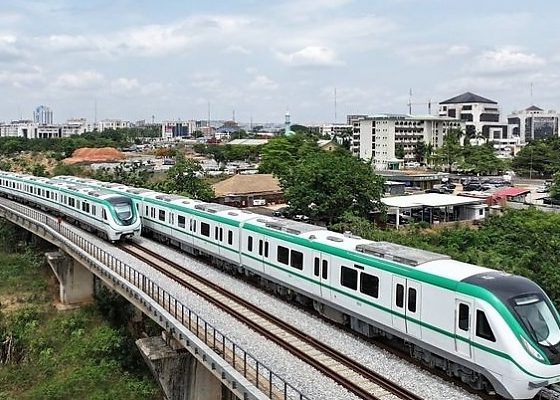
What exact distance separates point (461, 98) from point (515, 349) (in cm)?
16563

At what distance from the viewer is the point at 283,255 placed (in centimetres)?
1972

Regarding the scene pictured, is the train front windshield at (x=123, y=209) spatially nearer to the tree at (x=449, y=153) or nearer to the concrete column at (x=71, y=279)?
the concrete column at (x=71, y=279)

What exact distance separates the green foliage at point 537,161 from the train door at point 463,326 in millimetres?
77152

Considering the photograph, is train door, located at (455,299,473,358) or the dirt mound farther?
the dirt mound

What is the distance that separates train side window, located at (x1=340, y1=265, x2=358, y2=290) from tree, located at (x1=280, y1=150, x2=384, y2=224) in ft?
77.1

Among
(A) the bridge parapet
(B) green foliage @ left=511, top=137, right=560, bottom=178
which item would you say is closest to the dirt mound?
(B) green foliage @ left=511, top=137, right=560, bottom=178

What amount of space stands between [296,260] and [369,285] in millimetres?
3770

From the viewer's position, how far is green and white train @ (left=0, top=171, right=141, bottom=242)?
2983 centimetres

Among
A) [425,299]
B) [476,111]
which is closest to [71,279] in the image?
[425,299]

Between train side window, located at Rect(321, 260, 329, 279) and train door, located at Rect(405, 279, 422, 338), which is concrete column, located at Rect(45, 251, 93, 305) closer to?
train side window, located at Rect(321, 260, 329, 279)

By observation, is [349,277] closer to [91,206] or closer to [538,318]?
[538,318]

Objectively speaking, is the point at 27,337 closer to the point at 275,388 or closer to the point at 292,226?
the point at 292,226

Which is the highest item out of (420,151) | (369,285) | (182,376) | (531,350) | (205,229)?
(420,151)

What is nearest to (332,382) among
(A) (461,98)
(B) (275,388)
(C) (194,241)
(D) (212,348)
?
(B) (275,388)
